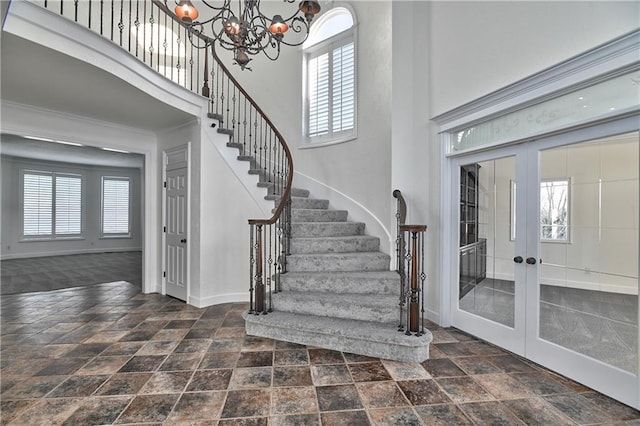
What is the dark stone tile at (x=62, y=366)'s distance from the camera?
246cm

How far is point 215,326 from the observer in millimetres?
3520

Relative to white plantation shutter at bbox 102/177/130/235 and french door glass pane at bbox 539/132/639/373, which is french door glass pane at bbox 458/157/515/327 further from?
white plantation shutter at bbox 102/177/130/235

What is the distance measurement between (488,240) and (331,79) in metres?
3.73

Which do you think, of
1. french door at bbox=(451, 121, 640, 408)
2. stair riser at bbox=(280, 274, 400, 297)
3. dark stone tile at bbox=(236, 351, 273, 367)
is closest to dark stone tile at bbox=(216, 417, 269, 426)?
dark stone tile at bbox=(236, 351, 273, 367)

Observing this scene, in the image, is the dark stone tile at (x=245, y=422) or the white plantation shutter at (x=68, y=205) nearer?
the dark stone tile at (x=245, y=422)

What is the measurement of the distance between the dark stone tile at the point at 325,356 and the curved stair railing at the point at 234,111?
2.57 feet

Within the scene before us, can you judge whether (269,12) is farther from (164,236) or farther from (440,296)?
(440,296)

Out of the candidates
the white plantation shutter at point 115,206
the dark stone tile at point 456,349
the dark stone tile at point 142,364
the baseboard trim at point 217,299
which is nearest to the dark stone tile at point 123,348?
the dark stone tile at point 142,364

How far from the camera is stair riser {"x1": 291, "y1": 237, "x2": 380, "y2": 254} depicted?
389 centimetres

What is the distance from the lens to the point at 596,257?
2334 mm

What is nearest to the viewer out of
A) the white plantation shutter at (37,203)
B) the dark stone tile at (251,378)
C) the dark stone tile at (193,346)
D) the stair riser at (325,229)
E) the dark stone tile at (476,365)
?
the dark stone tile at (251,378)

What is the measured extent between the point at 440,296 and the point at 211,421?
267 centimetres

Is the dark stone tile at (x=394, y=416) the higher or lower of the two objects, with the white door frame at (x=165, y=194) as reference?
lower

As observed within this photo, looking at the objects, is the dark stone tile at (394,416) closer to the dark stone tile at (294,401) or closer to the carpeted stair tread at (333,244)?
the dark stone tile at (294,401)
